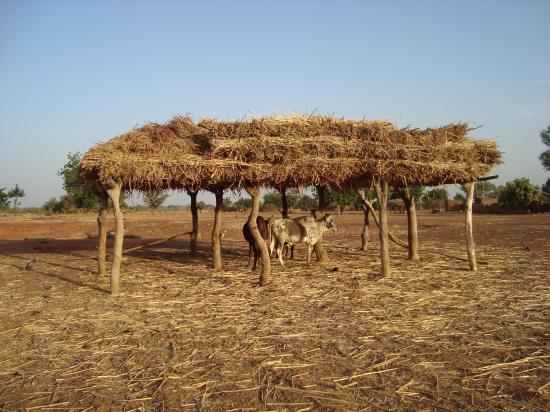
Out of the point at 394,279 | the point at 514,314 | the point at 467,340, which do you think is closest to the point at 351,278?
the point at 394,279

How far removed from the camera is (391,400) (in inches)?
172

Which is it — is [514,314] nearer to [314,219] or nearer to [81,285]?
[314,219]

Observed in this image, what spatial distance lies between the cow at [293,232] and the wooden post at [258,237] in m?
2.66

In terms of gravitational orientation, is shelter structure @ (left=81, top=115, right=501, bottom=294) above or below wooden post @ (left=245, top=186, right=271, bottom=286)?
above

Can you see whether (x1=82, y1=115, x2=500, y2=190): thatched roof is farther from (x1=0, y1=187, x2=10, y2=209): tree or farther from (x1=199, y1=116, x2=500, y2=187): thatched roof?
(x1=0, y1=187, x2=10, y2=209): tree

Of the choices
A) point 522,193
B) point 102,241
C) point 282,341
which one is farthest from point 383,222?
point 522,193

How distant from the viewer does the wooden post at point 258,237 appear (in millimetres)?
10391

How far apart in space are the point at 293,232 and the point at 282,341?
7165 mm

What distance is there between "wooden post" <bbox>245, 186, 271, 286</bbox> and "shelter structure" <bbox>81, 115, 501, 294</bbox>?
0.02 metres

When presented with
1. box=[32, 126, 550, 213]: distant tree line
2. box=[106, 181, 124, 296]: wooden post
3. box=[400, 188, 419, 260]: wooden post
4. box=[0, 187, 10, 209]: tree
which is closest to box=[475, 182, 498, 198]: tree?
box=[32, 126, 550, 213]: distant tree line

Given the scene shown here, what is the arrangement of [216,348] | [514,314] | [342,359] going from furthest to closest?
[514,314] < [216,348] < [342,359]

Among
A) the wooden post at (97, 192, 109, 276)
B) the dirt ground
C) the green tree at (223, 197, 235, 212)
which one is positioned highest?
the green tree at (223, 197, 235, 212)

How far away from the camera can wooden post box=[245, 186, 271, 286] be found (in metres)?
10.4

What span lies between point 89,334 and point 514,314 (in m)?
6.87
